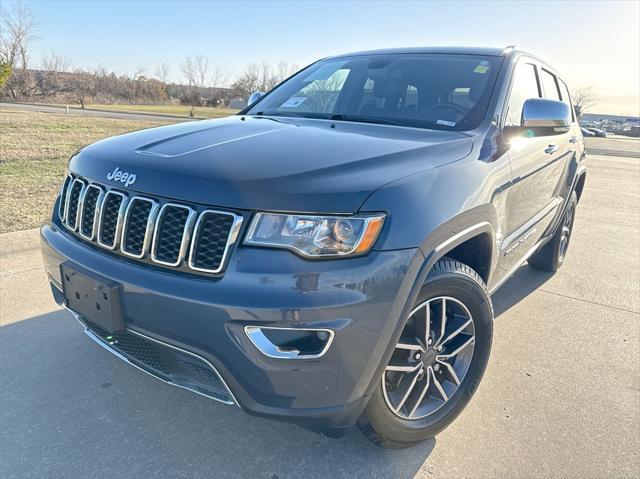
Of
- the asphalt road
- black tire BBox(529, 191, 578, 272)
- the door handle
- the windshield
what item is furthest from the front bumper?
black tire BBox(529, 191, 578, 272)

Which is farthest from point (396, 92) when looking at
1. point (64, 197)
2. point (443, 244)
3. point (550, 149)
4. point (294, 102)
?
point (64, 197)

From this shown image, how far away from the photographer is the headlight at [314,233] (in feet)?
5.49

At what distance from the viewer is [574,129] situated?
4691 millimetres

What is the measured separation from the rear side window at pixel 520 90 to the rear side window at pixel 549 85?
261 millimetres

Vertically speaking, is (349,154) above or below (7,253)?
above

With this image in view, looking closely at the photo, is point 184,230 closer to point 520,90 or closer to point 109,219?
point 109,219

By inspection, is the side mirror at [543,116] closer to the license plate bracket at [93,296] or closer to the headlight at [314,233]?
the headlight at [314,233]

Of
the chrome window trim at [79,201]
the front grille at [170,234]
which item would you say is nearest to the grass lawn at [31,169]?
the chrome window trim at [79,201]

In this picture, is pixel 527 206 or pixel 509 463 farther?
pixel 527 206

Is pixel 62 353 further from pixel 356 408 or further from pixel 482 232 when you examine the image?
pixel 482 232

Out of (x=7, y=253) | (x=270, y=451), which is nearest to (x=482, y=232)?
(x=270, y=451)

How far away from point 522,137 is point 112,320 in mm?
2403

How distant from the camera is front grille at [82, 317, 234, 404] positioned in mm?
1787

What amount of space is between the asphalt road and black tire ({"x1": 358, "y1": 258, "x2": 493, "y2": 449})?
5.2 inches
